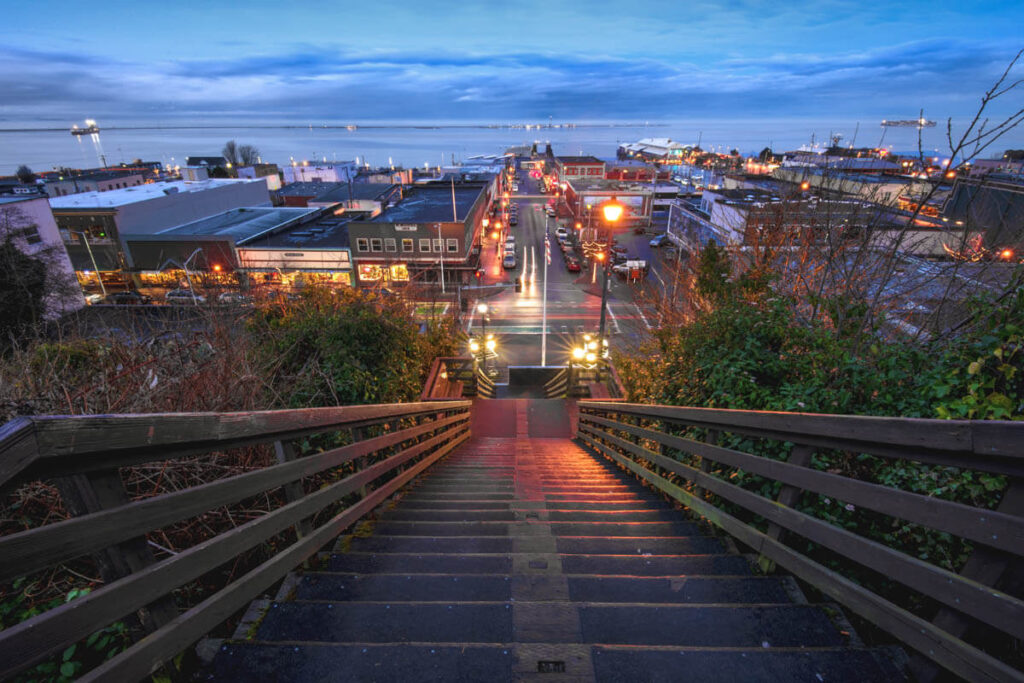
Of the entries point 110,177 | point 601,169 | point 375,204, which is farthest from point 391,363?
point 110,177

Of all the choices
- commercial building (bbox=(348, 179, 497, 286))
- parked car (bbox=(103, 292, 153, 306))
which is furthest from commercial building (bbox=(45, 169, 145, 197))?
commercial building (bbox=(348, 179, 497, 286))

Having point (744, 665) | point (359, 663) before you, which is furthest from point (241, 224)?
point (744, 665)

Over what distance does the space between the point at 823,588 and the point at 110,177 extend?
89365 millimetres

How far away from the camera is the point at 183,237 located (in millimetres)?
30312

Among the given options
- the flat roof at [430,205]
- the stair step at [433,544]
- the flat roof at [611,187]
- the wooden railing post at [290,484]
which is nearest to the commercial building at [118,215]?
the flat roof at [430,205]

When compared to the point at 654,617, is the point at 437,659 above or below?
above

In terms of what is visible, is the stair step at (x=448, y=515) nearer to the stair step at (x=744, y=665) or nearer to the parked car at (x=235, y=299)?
the stair step at (x=744, y=665)

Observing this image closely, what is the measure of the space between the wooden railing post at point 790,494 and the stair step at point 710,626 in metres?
0.40

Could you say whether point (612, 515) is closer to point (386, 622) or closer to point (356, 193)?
point (386, 622)

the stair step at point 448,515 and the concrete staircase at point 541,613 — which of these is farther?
the stair step at point 448,515

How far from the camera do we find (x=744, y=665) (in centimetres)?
185

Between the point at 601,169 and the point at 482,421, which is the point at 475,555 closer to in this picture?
the point at 482,421

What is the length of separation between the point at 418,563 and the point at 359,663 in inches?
37.1

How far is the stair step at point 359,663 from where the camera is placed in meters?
1.77
